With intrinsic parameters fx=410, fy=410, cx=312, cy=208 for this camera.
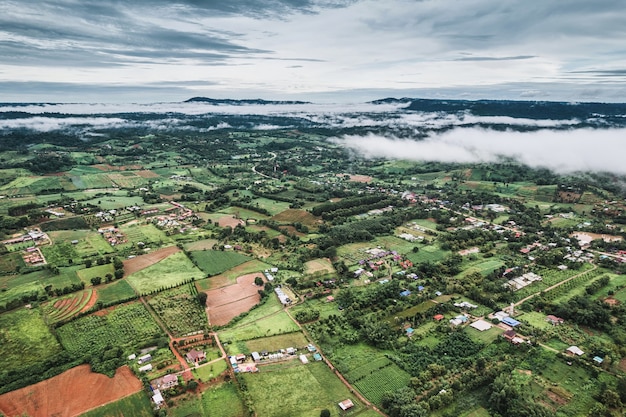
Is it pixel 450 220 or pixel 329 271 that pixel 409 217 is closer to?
pixel 450 220

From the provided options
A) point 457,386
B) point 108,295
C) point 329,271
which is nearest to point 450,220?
point 329,271

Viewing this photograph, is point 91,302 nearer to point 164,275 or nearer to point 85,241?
point 164,275

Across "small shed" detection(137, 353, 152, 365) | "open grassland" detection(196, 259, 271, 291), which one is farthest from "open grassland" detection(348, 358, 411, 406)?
"open grassland" detection(196, 259, 271, 291)

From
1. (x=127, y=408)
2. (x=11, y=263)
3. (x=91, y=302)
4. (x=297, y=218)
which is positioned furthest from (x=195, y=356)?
(x=297, y=218)

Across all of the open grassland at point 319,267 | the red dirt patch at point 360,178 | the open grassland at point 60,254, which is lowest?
the open grassland at point 60,254

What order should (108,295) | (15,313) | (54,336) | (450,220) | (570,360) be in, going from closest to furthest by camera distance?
(570,360), (54,336), (15,313), (108,295), (450,220)

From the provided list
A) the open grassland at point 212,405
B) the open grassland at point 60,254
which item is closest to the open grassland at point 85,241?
the open grassland at point 60,254

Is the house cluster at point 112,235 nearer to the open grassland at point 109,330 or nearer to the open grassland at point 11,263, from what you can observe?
the open grassland at point 11,263

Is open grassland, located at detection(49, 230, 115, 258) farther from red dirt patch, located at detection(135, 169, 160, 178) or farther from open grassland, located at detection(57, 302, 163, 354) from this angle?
red dirt patch, located at detection(135, 169, 160, 178)
